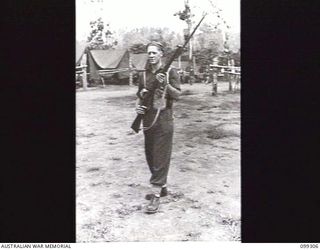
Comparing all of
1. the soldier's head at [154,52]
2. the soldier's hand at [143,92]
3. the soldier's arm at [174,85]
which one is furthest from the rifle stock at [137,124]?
the soldier's head at [154,52]

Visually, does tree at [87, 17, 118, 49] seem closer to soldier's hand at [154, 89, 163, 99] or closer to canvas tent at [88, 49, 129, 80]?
canvas tent at [88, 49, 129, 80]

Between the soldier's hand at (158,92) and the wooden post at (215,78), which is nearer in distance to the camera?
the soldier's hand at (158,92)

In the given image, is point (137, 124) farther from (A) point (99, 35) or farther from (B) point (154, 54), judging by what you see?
(A) point (99, 35)

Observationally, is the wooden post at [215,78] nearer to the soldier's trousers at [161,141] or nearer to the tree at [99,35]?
the soldier's trousers at [161,141]

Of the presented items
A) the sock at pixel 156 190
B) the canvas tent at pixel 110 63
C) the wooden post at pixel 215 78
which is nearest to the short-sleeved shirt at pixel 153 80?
the canvas tent at pixel 110 63

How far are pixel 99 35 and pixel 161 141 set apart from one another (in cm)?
97

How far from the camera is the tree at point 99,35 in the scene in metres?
3.91

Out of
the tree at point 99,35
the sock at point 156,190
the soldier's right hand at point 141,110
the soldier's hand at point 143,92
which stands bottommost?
the sock at point 156,190

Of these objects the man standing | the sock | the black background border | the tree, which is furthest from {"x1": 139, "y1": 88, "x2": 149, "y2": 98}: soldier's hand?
the sock

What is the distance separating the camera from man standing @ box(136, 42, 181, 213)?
152 inches

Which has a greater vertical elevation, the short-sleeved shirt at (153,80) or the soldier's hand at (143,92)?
the short-sleeved shirt at (153,80)
